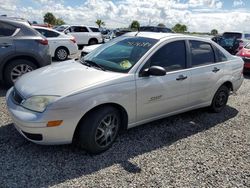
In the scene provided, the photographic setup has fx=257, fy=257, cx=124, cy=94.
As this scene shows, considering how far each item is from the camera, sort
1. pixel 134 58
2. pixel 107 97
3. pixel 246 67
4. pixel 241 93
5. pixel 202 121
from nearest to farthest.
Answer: pixel 107 97
pixel 134 58
pixel 202 121
pixel 241 93
pixel 246 67

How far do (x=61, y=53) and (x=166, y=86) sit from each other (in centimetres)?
855

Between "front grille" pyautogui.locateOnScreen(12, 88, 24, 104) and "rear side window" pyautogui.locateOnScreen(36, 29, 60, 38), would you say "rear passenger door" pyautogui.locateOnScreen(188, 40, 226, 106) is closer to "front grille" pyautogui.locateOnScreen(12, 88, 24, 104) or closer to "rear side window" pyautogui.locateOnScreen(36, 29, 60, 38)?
"front grille" pyautogui.locateOnScreen(12, 88, 24, 104)

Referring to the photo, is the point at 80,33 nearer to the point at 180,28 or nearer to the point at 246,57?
the point at 246,57

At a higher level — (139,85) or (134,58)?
(134,58)

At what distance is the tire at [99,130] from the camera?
3184mm

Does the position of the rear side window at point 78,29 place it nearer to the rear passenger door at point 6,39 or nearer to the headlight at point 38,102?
the rear passenger door at point 6,39

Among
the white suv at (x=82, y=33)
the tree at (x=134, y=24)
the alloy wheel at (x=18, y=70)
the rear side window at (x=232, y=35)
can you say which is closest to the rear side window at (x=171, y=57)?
the alloy wheel at (x=18, y=70)

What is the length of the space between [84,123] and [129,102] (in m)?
0.69

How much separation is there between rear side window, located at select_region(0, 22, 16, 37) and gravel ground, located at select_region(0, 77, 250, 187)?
7.26 ft

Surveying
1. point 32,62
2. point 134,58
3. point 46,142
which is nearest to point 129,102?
point 134,58

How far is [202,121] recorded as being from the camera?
4.80 metres

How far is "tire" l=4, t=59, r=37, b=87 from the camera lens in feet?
19.2

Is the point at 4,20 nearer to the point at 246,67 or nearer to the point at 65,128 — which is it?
the point at 65,128

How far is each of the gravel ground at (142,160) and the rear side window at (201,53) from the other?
118 cm
